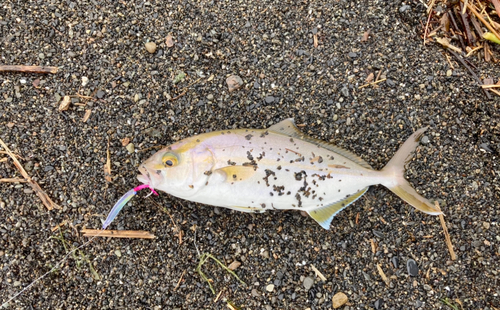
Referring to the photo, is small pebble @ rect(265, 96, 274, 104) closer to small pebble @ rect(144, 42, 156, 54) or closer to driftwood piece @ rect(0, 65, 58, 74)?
small pebble @ rect(144, 42, 156, 54)

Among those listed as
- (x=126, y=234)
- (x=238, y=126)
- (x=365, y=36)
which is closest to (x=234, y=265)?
(x=126, y=234)

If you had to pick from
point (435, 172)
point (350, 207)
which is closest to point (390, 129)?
point (435, 172)

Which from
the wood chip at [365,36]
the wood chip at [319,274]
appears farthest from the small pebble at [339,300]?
the wood chip at [365,36]

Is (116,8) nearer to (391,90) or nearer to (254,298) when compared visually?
(391,90)

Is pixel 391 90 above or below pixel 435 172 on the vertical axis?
above

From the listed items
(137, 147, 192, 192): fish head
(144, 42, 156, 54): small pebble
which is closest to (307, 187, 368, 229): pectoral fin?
(137, 147, 192, 192): fish head

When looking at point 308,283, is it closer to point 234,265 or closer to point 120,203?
point 234,265

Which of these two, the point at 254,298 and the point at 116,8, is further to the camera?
the point at 116,8
